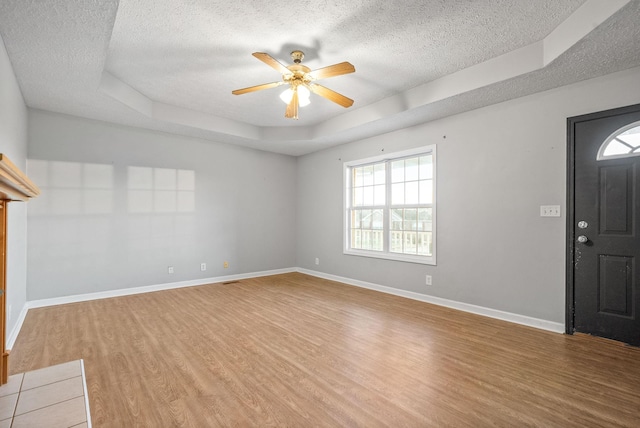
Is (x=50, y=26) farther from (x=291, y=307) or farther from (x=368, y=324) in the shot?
(x=368, y=324)

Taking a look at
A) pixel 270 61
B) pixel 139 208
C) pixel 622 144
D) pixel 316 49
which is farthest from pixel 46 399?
pixel 622 144

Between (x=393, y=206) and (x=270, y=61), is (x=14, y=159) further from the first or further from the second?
(x=393, y=206)

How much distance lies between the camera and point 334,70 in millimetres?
2615

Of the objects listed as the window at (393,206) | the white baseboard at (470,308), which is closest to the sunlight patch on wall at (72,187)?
the window at (393,206)

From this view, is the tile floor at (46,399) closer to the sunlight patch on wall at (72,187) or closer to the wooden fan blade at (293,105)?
the sunlight patch on wall at (72,187)

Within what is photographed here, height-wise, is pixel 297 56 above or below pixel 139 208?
above

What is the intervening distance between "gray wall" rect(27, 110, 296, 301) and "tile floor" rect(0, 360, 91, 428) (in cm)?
231

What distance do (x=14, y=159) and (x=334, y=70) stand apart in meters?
3.24

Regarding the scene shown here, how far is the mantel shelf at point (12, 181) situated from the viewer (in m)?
1.23

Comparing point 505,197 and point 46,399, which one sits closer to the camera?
point 46,399

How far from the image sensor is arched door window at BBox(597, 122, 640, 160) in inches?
107


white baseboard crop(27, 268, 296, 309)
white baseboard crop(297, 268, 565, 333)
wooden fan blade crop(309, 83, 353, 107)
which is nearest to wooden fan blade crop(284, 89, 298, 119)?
wooden fan blade crop(309, 83, 353, 107)

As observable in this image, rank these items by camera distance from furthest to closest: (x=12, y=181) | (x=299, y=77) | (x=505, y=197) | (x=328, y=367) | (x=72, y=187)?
(x=72, y=187) → (x=505, y=197) → (x=299, y=77) → (x=328, y=367) → (x=12, y=181)

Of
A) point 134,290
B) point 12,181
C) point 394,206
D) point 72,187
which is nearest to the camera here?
point 12,181
